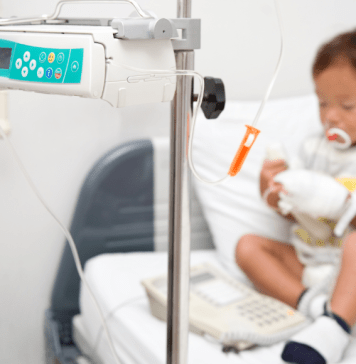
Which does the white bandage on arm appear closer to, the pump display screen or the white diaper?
the white diaper

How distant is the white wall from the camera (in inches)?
43.9

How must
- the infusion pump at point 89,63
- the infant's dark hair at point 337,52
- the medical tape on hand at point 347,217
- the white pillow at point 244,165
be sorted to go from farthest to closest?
the white pillow at point 244,165 → the infant's dark hair at point 337,52 → the medical tape on hand at point 347,217 → the infusion pump at point 89,63

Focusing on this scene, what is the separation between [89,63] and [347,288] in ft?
2.29

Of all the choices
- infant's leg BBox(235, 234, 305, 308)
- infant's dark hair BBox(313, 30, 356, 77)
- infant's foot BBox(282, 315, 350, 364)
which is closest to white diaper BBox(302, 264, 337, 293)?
infant's leg BBox(235, 234, 305, 308)

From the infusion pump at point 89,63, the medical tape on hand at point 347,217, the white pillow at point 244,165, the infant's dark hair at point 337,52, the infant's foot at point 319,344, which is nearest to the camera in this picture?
the infusion pump at point 89,63

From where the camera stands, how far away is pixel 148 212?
1243mm

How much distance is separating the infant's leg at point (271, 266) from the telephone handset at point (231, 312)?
1.9 inches

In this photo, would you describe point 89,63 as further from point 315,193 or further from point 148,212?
point 148,212

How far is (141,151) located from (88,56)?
0.78 metres

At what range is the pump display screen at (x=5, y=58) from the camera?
49 centimetres

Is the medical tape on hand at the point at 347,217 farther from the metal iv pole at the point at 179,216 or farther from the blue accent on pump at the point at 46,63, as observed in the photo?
the blue accent on pump at the point at 46,63

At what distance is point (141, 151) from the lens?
3.94ft

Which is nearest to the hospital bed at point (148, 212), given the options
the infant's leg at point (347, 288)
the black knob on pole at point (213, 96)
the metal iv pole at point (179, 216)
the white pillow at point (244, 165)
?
the white pillow at point (244, 165)

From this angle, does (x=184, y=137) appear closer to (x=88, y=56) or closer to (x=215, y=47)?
(x=88, y=56)
